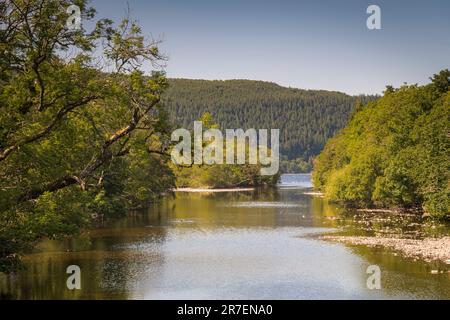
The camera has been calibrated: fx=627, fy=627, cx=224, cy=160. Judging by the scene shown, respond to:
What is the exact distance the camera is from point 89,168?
20.3m

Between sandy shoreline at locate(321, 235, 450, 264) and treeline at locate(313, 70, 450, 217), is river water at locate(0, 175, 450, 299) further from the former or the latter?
treeline at locate(313, 70, 450, 217)

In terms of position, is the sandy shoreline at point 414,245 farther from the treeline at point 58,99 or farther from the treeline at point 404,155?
the treeline at point 58,99

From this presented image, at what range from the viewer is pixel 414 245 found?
1764 inches

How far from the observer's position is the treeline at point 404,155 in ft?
193

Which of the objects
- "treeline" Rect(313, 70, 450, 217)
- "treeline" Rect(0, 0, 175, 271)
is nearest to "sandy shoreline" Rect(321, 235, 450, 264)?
"treeline" Rect(313, 70, 450, 217)

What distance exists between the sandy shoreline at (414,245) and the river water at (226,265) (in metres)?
1.48

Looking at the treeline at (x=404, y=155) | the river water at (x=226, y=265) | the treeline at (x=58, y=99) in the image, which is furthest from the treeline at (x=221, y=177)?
the treeline at (x=58, y=99)

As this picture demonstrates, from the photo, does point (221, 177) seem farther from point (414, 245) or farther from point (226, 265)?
point (226, 265)

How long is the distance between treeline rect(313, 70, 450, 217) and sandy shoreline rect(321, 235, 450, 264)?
10062 mm

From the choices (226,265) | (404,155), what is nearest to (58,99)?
(226,265)

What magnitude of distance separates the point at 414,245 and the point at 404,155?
24.6 meters

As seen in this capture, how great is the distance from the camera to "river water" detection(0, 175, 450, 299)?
31250 millimetres

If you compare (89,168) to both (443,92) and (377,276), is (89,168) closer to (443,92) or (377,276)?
(377,276)

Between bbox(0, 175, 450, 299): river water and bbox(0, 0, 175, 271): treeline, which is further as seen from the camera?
bbox(0, 175, 450, 299): river water
